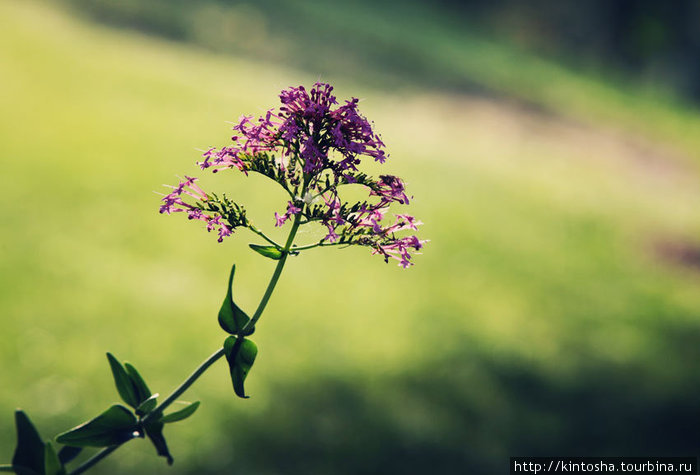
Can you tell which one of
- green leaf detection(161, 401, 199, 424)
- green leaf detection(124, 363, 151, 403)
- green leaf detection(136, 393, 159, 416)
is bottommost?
green leaf detection(136, 393, 159, 416)

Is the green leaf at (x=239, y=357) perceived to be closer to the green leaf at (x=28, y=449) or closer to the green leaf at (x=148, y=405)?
the green leaf at (x=148, y=405)

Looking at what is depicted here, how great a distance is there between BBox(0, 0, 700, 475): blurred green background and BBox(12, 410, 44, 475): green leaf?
852mm

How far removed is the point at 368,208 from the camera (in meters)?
1.63

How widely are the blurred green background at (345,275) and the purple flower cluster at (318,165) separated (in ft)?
0.87

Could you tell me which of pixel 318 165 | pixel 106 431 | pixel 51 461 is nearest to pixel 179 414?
pixel 106 431

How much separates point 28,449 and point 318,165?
1022 mm

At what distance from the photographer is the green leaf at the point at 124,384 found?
176cm

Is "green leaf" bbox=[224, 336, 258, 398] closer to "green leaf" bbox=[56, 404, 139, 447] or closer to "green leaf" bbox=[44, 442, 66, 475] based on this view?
"green leaf" bbox=[56, 404, 139, 447]

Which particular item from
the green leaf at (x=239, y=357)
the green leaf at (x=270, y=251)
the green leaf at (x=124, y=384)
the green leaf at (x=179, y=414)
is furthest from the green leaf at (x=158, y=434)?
the green leaf at (x=270, y=251)

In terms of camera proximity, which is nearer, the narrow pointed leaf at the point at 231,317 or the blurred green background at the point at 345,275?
the narrow pointed leaf at the point at 231,317

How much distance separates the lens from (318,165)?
1.53 m

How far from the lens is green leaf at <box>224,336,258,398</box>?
5.06 feet

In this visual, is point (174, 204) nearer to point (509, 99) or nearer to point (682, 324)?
point (682, 324)

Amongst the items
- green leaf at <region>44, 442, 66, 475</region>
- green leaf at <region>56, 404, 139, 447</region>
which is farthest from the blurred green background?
green leaf at <region>44, 442, 66, 475</region>
